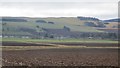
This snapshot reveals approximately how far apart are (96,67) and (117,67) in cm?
205

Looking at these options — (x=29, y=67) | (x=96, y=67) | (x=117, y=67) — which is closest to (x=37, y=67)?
(x=29, y=67)

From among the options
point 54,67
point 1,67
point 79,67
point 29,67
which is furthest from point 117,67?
point 1,67

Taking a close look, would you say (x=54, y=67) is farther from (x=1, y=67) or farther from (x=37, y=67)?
(x=1, y=67)

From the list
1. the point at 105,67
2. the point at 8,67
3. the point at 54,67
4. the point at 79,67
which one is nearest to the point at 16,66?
the point at 8,67

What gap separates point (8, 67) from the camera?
33.2 meters

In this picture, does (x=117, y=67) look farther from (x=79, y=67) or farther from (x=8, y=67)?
(x=8, y=67)

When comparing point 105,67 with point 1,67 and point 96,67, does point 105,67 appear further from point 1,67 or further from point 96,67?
point 1,67

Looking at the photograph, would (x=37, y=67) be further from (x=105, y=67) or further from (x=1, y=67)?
(x=105, y=67)

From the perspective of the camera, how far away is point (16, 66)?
3400 centimetres

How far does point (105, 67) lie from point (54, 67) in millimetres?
4983

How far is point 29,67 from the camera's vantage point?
108 feet

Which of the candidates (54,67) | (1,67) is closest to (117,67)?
(54,67)

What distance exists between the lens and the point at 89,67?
34.1 metres

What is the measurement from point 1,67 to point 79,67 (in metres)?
7.37
